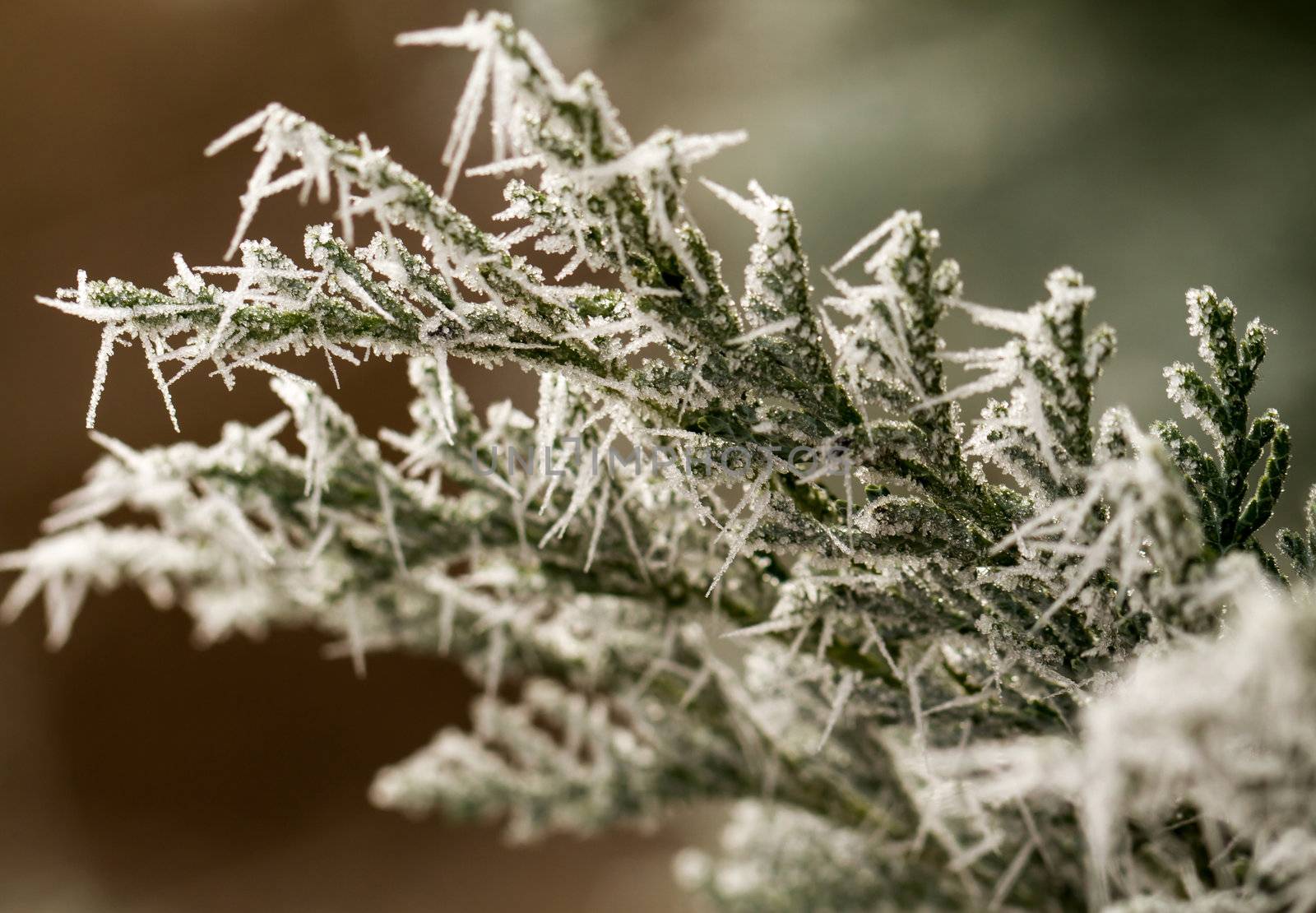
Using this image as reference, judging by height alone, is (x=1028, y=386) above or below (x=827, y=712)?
above

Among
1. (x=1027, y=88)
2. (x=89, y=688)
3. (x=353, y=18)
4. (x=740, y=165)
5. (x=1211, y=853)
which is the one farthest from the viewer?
(x=89, y=688)

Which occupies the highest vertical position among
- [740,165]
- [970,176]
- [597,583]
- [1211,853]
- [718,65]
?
[718,65]

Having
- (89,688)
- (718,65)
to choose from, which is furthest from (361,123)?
(89,688)

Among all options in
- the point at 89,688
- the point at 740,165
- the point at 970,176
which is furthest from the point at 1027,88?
the point at 89,688

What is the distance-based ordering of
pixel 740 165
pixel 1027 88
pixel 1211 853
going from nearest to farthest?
pixel 1211 853 < pixel 1027 88 < pixel 740 165

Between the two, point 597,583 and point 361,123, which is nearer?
point 597,583

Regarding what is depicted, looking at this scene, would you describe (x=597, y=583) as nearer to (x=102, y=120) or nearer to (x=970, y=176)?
(x=970, y=176)
